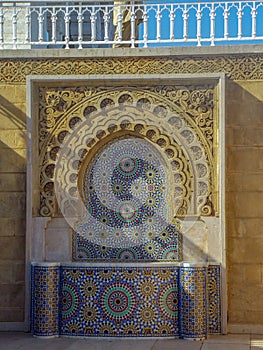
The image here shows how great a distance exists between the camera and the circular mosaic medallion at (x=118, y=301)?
6.06 metres

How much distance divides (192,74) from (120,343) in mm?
2485

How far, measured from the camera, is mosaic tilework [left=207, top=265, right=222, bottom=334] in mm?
6078

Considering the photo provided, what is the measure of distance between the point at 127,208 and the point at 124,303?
888mm

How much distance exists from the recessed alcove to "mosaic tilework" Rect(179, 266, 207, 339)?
91mm

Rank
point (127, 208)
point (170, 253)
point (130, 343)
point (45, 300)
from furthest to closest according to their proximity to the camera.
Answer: point (127, 208) → point (170, 253) → point (45, 300) → point (130, 343)

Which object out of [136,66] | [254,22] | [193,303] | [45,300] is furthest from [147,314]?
[254,22]

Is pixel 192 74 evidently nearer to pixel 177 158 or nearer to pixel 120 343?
pixel 177 158

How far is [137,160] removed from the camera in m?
6.39

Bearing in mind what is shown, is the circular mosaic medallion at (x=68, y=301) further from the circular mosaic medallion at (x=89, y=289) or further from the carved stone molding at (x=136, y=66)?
the carved stone molding at (x=136, y=66)

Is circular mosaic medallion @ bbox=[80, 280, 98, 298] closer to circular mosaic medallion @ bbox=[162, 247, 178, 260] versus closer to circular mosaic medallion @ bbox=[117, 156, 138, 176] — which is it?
circular mosaic medallion @ bbox=[162, 247, 178, 260]

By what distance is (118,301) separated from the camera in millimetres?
6066

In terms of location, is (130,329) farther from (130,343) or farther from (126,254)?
(126,254)

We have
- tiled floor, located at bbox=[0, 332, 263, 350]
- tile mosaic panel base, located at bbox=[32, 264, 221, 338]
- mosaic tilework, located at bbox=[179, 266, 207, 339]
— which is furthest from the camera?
tile mosaic panel base, located at bbox=[32, 264, 221, 338]

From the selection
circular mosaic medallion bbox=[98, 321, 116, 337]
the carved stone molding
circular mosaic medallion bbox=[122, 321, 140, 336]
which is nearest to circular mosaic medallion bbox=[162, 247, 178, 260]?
circular mosaic medallion bbox=[122, 321, 140, 336]
